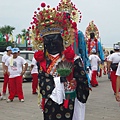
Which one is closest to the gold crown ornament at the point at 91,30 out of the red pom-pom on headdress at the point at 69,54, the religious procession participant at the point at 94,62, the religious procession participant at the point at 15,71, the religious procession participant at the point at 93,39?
the religious procession participant at the point at 93,39

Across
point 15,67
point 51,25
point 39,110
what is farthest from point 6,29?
point 51,25

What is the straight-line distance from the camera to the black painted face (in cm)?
496

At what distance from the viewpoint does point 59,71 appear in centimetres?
483

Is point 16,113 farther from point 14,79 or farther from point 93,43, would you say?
point 93,43

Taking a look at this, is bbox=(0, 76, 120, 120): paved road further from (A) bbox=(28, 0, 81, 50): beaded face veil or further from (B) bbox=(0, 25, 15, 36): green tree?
(B) bbox=(0, 25, 15, 36): green tree

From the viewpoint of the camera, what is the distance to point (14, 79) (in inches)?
432

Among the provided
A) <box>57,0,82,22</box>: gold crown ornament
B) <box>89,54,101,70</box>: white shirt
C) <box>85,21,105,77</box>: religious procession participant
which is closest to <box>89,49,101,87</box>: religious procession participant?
<box>89,54,101,70</box>: white shirt

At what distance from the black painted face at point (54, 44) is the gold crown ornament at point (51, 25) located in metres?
0.06

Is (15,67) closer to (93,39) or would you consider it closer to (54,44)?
(93,39)

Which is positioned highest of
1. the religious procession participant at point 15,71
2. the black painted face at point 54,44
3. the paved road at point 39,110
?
the black painted face at point 54,44

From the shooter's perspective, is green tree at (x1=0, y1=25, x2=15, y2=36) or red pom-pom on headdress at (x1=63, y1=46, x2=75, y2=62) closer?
red pom-pom on headdress at (x1=63, y1=46, x2=75, y2=62)

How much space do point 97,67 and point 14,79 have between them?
18.4 ft

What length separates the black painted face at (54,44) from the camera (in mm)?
4961

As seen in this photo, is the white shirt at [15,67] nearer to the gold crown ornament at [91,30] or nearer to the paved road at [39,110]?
the paved road at [39,110]
